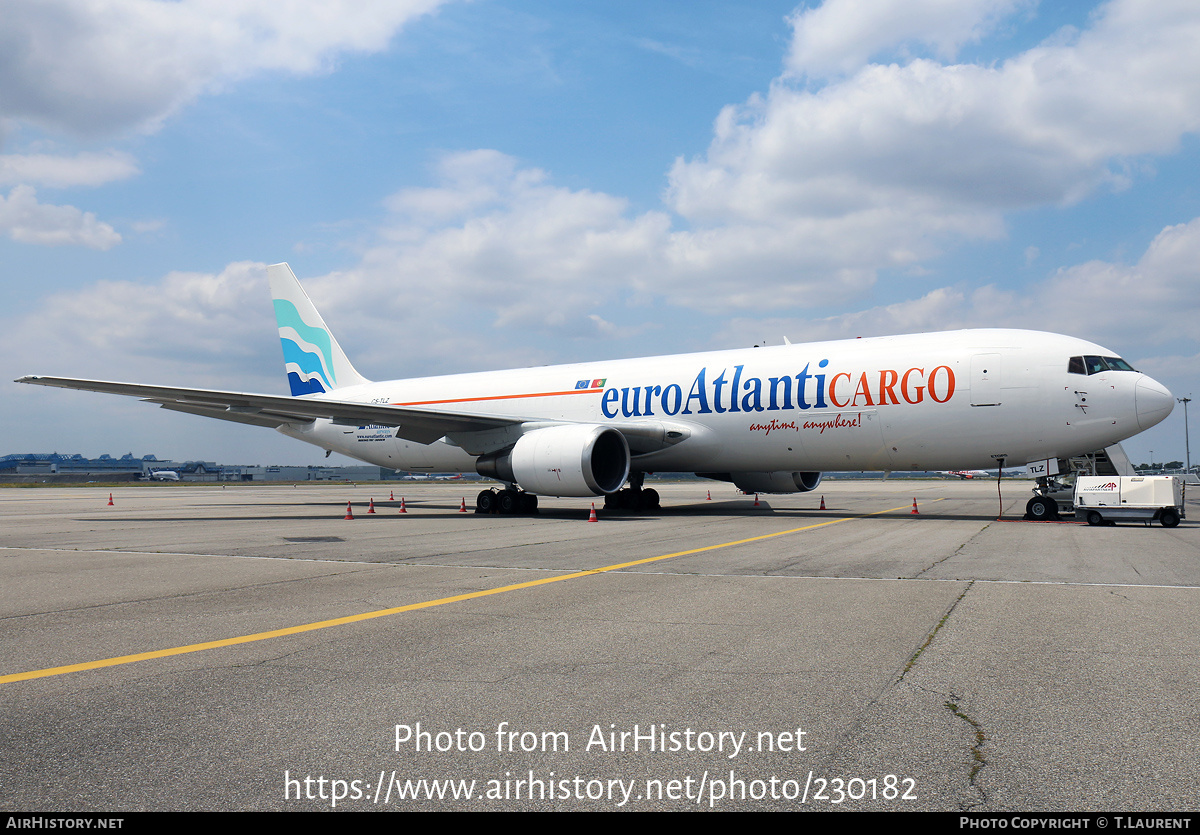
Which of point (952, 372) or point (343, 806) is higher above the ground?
point (952, 372)

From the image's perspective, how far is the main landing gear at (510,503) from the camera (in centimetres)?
2094

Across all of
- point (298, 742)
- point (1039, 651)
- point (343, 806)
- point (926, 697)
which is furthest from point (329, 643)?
point (1039, 651)

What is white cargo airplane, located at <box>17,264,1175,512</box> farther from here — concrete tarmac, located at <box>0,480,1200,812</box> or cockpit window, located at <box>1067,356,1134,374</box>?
concrete tarmac, located at <box>0,480,1200,812</box>

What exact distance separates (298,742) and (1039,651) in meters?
4.46

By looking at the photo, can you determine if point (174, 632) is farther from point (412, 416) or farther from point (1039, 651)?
point (412, 416)

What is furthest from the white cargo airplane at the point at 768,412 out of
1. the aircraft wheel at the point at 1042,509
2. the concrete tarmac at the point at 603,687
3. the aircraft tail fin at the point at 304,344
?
the concrete tarmac at the point at 603,687

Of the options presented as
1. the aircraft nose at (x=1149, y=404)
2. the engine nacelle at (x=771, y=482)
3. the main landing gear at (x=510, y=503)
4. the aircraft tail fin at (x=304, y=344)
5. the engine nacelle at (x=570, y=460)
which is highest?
the aircraft tail fin at (x=304, y=344)

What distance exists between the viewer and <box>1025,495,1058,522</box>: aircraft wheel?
685 inches

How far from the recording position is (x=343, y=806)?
2.82 m

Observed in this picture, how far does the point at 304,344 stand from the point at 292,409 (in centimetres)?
1039

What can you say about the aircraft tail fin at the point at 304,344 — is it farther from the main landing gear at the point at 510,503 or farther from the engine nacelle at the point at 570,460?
the engine nacelle at the point at 570,460

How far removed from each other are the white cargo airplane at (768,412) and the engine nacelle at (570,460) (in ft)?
0.13

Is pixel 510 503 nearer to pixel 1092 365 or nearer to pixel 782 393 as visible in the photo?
pixel 782 393
